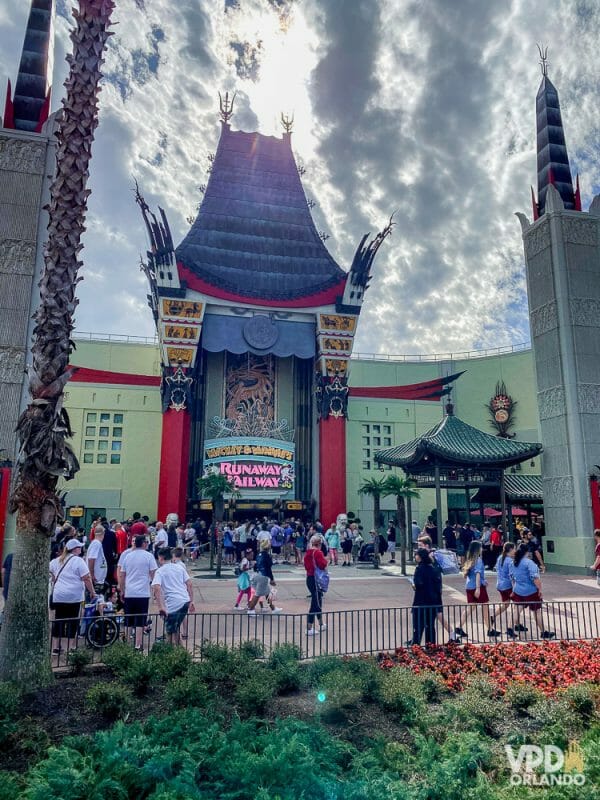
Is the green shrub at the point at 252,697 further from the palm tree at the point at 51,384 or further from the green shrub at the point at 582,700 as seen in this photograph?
the green shrub at the point at 582,700

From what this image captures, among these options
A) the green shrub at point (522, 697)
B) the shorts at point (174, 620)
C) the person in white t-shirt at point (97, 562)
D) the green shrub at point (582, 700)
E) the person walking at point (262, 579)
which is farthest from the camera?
the person walking at point (262, 579)

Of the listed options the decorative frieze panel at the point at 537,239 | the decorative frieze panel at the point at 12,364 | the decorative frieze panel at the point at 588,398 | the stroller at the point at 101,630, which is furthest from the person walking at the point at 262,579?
the decorative frieze panel at the point at 537,239

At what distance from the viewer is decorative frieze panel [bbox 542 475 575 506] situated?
21047mm

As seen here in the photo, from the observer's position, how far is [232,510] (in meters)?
29.8

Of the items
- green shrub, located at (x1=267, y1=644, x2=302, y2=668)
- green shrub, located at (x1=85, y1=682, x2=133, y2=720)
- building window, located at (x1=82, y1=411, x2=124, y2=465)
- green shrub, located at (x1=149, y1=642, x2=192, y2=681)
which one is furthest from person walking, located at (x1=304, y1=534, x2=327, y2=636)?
building window, located at (x1=82, y1=411, x2=124, y2=465)

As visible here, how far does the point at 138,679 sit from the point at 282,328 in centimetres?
2690

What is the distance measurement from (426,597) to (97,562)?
243 inches

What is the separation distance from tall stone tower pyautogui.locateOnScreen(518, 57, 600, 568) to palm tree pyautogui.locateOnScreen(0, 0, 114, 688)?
61.8ft

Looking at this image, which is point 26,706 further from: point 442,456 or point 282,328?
point 282,328

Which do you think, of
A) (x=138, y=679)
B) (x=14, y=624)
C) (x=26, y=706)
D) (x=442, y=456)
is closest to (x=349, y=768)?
(x=138, y=679)

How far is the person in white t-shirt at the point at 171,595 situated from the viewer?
8469 mm

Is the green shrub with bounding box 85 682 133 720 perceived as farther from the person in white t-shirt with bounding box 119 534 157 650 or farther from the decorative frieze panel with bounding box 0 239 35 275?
the decorative frieze panel with bounding box 0 239 35 275

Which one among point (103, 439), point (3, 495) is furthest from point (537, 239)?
point (103, 439)

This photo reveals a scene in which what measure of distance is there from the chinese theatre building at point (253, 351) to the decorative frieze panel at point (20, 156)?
12.2m
